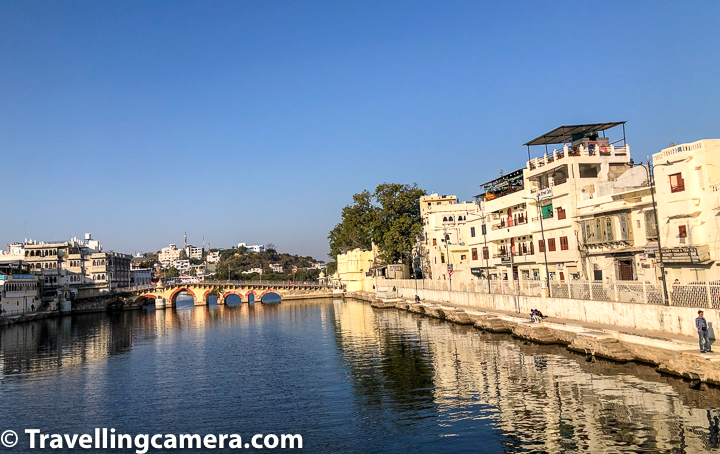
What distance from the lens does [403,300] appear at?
75812 millimetres

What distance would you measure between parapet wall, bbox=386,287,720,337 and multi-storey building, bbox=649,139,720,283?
258 inches

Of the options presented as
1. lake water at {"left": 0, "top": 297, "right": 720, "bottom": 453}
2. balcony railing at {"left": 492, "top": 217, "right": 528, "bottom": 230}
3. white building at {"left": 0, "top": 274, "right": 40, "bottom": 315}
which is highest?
balcony railing at {"left": 492, "top": 217, "right": 528, "bottom": 230}

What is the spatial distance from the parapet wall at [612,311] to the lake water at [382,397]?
3.05 metres

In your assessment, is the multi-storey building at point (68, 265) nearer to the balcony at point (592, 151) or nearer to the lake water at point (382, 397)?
the lake water at point (382, 397)

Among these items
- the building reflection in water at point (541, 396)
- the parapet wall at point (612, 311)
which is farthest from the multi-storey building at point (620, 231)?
the building reflection in water at point (541, 396)

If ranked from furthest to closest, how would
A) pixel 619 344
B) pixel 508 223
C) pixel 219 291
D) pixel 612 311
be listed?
pixel 219 291 < pixel 508 223 < pixel 612 311 < pixel 619 344

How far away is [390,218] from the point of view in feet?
305

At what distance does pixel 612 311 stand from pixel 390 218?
6304 centimetres

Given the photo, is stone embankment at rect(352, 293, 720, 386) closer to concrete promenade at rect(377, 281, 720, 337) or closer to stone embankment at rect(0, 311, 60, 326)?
concrete promenade at rect(377, 281, 720, 337)

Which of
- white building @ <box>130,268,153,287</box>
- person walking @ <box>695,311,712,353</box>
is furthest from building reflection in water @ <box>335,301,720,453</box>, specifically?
white building @ <box>130,268,153,287</box>

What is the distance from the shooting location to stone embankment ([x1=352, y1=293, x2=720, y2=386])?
21.4 metres

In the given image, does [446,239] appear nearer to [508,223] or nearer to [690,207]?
[508,223]

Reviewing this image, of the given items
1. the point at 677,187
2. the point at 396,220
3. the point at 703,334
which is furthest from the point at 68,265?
the point at 703,334

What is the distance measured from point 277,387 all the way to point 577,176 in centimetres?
3181
